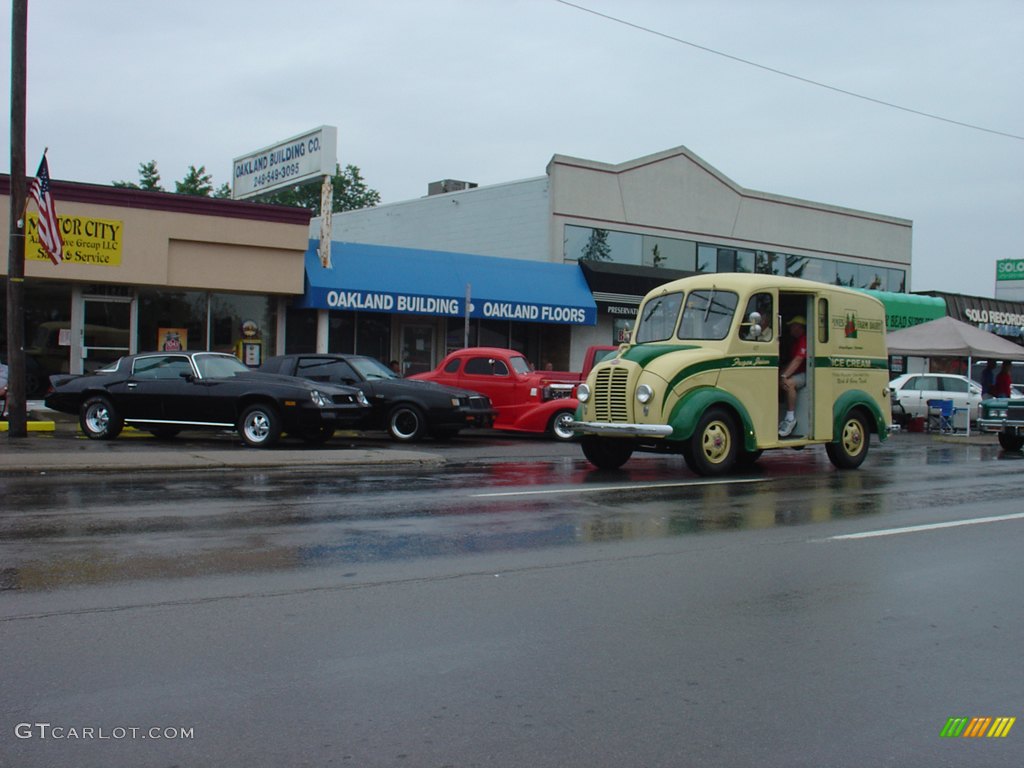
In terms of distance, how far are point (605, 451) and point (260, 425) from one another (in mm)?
5856

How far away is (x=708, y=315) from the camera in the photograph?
14422mm

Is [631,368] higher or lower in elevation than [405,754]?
higher

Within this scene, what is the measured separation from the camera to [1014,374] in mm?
36469

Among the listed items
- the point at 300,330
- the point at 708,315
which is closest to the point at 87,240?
the point at 300,330

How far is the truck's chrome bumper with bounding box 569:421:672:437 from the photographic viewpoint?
13.1m

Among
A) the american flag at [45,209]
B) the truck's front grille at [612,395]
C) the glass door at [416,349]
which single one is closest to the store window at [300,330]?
the glass door at [416,349]

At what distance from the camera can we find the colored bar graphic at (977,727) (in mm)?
4449

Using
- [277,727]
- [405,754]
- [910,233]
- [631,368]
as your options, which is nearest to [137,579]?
[277,727]

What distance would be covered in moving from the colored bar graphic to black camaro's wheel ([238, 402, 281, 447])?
43.8ft

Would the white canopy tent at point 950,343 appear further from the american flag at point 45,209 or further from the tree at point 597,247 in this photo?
the american flag at point 45,209

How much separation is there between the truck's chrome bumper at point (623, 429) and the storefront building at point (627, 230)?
12928 mm

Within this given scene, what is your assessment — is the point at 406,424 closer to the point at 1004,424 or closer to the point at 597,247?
the point at 1004,424

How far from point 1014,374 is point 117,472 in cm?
3285

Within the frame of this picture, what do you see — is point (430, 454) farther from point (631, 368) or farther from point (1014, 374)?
point (1014, 374)
